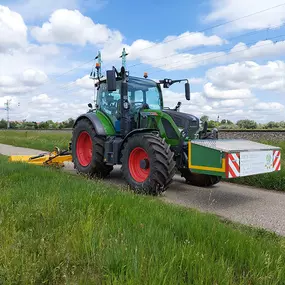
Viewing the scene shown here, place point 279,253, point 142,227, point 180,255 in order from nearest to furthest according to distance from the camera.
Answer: point 180,255 < point 279,253 < point 142,227

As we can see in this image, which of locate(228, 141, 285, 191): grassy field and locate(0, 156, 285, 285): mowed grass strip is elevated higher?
locate(0, 156, 285, 285): mowed grass strip

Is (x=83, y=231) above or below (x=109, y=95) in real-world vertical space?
below

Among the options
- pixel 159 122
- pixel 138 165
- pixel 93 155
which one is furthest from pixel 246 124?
pixel 138 165

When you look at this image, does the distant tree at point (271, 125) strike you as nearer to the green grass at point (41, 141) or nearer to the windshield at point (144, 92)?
the green grass at point (41, 141)

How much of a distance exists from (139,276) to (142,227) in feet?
3.98

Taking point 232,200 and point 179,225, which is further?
point 232,200

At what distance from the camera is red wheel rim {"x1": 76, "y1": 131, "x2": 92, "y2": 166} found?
9789mm

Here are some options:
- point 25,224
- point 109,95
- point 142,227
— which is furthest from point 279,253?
point 109,95

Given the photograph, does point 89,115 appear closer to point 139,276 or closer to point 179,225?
point 179,225

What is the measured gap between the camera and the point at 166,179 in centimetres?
675

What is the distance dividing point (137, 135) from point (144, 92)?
1799 millimetres

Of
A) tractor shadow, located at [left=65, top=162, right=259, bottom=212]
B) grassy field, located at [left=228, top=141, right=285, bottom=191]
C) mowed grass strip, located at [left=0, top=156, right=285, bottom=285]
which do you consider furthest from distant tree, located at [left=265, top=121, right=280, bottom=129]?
mowed grass strip, located at [left=0, top=156, right=285, bottom=285]

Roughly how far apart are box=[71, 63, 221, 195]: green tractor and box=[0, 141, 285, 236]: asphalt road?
459mm

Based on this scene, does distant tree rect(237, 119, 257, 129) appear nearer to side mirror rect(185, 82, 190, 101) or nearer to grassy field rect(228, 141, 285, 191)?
side mirror rect(185, 82, 190, 101)
